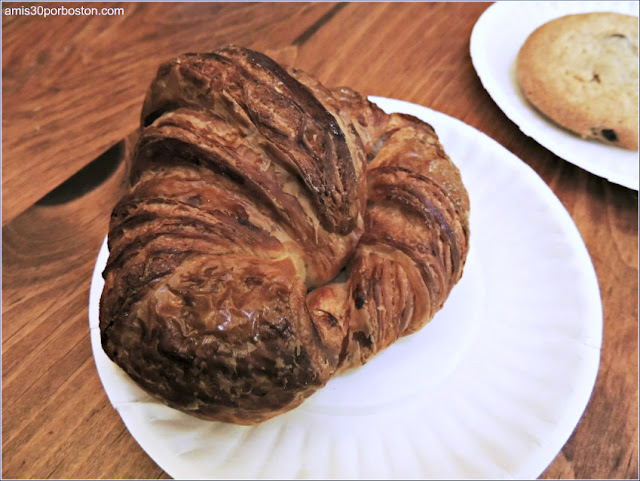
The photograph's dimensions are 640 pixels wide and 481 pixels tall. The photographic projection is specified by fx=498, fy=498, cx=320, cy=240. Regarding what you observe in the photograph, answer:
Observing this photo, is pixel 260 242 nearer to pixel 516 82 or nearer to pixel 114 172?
pixel 114 172

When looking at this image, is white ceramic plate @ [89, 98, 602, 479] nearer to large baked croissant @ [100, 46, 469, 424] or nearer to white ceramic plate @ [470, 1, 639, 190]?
large baked croissant @ [100, 46, 469, 424]

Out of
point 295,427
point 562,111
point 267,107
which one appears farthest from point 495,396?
point 562,111

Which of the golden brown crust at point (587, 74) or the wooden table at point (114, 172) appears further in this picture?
the golden brown crust at point (587, 74)

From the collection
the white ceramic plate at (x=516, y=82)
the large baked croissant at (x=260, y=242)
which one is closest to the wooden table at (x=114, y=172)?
the white ceramic plate at (x=516, y=82)

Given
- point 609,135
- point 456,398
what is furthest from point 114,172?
point 609,135

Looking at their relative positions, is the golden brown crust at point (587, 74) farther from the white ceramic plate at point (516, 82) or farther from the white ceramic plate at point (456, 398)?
the white ceramic plate at point (456, 398)

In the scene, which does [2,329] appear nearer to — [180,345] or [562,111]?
[180,345]
